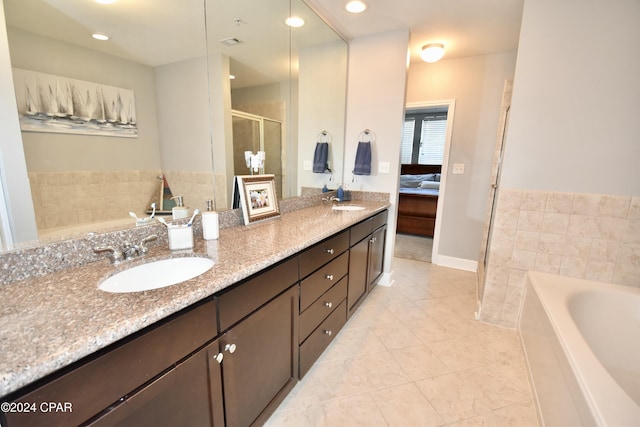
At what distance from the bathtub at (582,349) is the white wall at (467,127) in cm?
132

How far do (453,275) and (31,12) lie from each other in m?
3.67

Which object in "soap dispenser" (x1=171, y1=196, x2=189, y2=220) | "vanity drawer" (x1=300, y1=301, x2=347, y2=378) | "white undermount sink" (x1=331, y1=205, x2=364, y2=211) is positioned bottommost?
"vanity drawer" (x1=300, y1=301, x2=347, y2=378)

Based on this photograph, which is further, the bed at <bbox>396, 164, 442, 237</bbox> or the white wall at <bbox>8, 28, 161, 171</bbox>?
the bed at <bbox>396, 164, 442, 237</bbox>

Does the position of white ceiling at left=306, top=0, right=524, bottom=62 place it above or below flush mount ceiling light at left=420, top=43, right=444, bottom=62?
above

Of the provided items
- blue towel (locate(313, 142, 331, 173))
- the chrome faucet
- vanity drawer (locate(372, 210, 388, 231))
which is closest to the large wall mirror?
the chrome faucet

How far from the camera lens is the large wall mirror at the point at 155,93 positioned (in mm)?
996

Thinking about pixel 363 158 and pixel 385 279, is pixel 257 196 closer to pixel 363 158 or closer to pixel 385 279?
pixel 363 158

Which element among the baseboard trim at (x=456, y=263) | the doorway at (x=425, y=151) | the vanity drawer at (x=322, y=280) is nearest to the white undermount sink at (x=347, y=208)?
the vanity drawer at (x=322, y=280)

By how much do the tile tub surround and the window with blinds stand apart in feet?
15.0

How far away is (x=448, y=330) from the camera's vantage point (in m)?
2.19

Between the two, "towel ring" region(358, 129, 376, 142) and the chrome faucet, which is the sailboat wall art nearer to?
the chrome faucet

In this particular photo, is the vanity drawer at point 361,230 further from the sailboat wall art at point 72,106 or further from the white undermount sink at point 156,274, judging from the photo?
the sailboat wall art at point 72,106

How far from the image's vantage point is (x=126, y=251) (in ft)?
3.69

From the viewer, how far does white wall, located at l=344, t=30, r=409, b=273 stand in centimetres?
261
